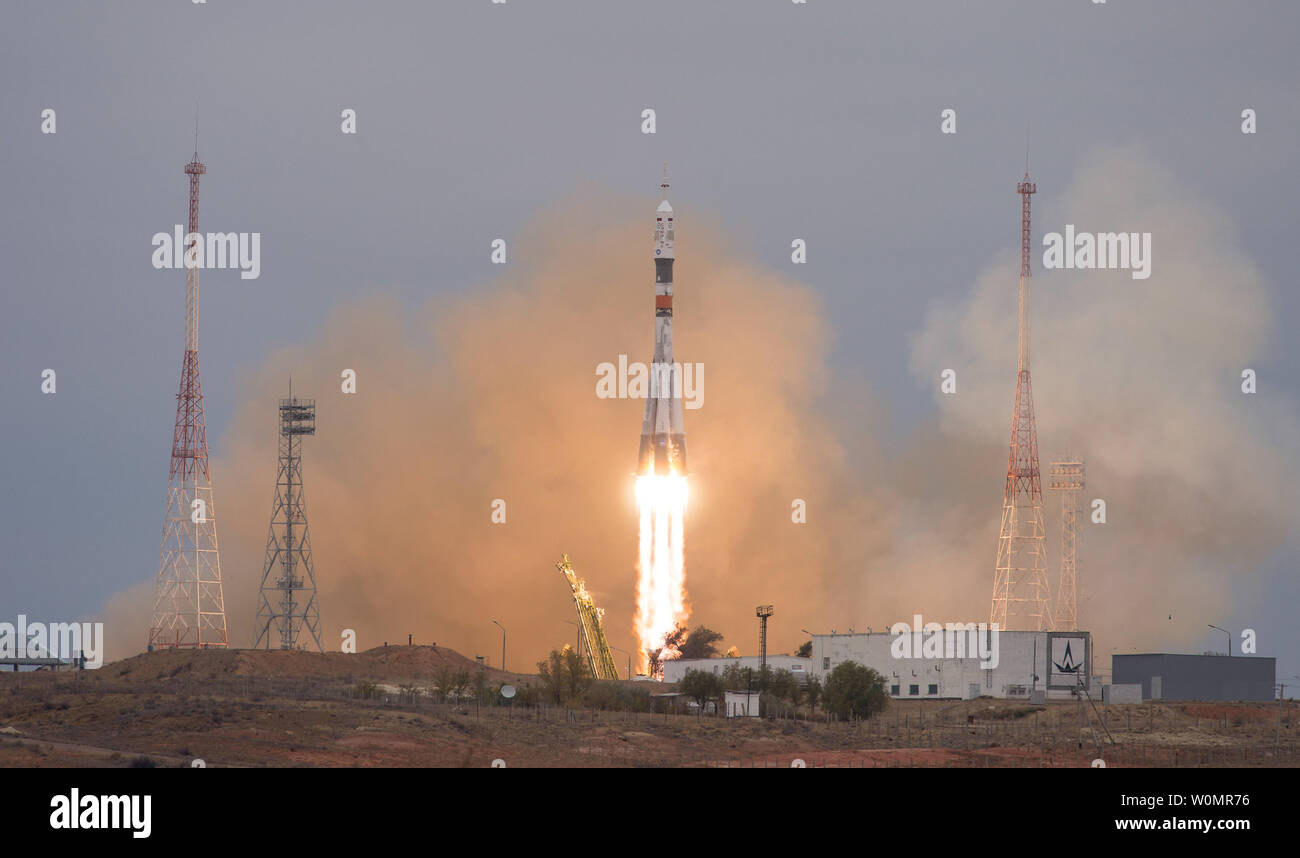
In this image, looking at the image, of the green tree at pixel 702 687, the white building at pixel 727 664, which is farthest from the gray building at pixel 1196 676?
the green tree at pixel 702 687

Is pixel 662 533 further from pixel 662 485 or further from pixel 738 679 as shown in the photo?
pixel 738 679

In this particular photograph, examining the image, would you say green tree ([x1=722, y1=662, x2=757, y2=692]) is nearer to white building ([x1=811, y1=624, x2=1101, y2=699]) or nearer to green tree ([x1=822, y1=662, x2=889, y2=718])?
green tree ([x1=822, y1=662, x2=889, y2=718])

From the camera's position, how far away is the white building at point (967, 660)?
398 ft

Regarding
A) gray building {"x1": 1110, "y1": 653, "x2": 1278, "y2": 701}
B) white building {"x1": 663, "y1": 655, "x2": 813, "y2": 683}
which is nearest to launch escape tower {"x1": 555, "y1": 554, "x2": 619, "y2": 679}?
white building {"x1": 663, "y1": 655, "x2": 813, "y2": 683}

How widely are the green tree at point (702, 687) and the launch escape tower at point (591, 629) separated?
518 inches

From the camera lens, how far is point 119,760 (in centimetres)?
6725

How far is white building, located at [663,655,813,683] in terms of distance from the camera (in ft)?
420

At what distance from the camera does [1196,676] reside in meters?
128

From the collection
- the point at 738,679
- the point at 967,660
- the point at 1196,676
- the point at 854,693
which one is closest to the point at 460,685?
the point at 738,679

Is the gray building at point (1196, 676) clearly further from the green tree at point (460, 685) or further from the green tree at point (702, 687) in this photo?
the green tree at point (460, 685)

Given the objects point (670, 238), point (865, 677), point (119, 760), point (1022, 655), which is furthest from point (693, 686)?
point (119, 760)
